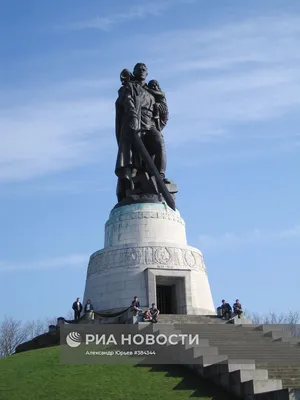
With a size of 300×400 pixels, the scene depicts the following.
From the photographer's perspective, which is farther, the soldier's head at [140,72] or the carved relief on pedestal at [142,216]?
the soldier's head at [140,72]

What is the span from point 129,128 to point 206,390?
743 inches

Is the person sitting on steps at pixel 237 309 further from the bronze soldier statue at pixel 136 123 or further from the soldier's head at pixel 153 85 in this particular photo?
the soldier's head at pixel 153 85

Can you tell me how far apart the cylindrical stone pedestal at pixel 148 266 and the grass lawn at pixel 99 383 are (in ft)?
29.9

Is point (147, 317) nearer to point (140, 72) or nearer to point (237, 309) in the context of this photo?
point (237, 309)

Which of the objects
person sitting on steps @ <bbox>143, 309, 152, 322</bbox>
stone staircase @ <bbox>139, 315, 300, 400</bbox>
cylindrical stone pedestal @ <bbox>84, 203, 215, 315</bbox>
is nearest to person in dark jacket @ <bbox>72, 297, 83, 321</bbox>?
cylindrical stone pedestal @ <bbox>84, 203, 215, 315</bbox>

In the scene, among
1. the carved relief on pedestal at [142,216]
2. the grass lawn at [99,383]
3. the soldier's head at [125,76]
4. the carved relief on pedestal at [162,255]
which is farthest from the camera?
the soldier's head at [125,76]

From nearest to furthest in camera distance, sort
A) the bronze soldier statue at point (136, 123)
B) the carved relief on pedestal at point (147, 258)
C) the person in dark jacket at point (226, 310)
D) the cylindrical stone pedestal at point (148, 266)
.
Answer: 1. the person in dark jacket at point (226, 310)
2. the cylindrical stone pedestal at point (148, 266)
3. the carved relief on pedestal at point (147, 258)
4. the bronze soldier statue at point (136, 123)

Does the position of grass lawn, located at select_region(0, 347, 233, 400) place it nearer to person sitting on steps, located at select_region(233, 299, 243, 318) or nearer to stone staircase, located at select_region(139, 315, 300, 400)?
stone staircase, located at select_region(139, 315, 300, 400)

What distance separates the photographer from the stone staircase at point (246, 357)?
54.7ft

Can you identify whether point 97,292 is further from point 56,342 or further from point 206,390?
point 206,390

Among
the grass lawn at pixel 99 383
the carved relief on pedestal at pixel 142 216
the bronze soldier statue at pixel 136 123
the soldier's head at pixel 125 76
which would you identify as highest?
the soldier's head at pixel 125 76

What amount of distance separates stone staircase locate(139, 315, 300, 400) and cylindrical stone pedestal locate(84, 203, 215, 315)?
12.4 ft

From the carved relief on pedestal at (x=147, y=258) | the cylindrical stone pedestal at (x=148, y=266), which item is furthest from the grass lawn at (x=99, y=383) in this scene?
the carved relief on pedestal at (x=147, y=258)

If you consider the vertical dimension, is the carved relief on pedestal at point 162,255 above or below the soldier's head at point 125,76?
below
